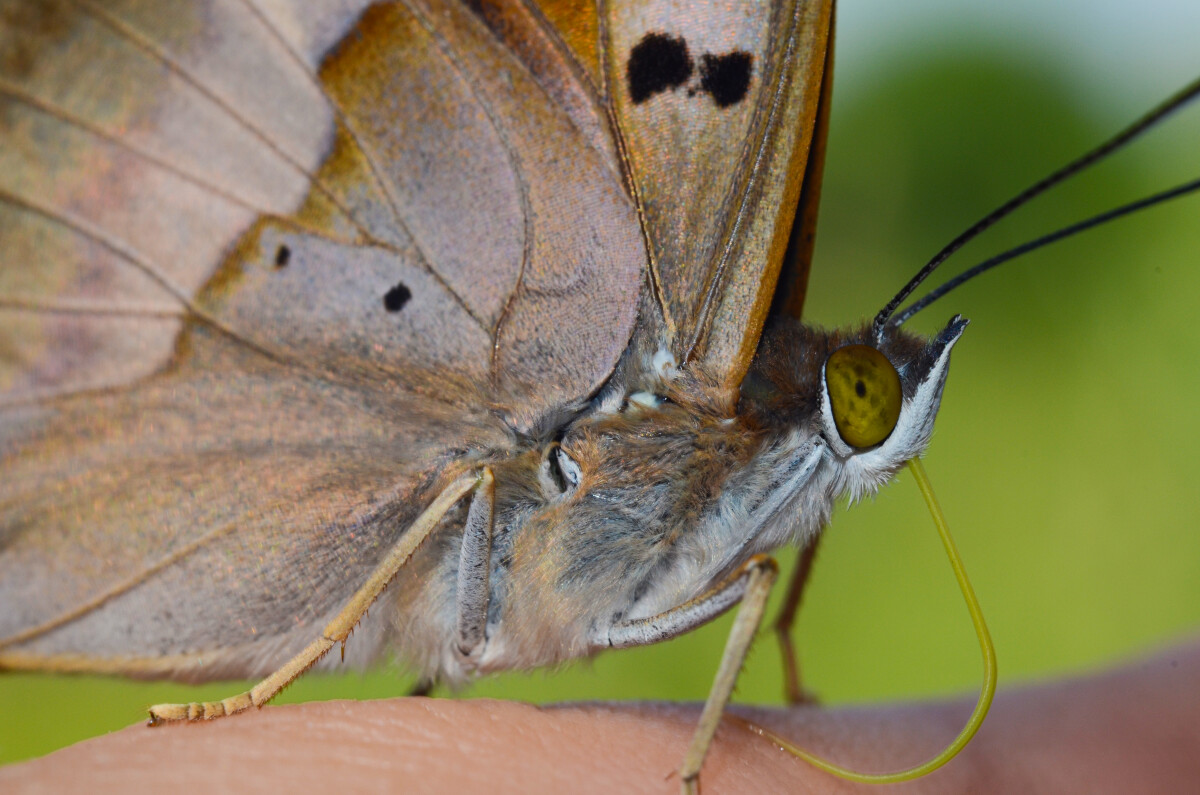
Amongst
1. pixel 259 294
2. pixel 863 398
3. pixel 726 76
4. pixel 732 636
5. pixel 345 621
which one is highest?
pixel 726 76

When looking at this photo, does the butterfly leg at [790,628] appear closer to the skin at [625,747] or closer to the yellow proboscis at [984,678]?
the skin at [625,747]

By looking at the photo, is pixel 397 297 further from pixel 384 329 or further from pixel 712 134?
pixel 712 134

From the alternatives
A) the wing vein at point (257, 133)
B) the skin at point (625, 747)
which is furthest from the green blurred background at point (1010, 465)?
the wing vein at point (257, 133)

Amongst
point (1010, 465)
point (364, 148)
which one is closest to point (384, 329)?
point (364, 148)

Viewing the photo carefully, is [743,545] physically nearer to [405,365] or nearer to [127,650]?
[405,365]

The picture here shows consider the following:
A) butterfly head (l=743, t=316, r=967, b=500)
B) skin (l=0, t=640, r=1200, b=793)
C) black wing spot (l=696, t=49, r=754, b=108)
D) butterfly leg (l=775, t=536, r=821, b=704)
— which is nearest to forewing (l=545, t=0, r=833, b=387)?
black wing spot (l=696, t=49, r=754, b=108)

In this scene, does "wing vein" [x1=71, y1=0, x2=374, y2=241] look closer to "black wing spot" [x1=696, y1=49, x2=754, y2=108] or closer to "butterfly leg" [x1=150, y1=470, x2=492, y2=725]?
"butterfly leg" [x1=150, y1=470, x2=492, y2=725]
